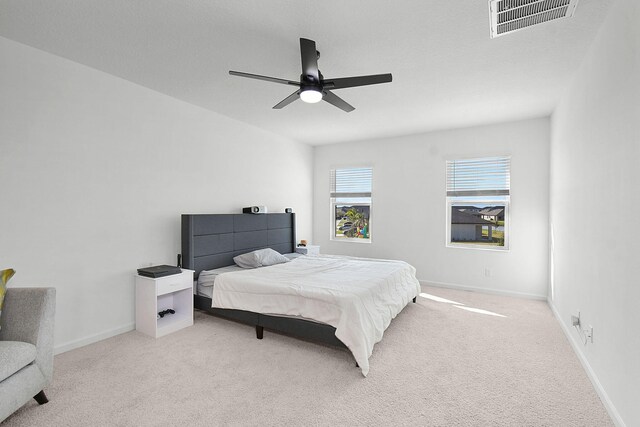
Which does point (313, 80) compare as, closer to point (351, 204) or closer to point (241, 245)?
point (241, 245)

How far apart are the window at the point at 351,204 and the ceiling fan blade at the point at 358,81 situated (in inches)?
145

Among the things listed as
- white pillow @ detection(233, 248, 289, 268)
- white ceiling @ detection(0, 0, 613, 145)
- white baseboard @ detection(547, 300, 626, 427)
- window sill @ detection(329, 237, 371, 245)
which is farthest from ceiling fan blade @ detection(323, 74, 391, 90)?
window sill @ detection(329, 237, 371, 245)

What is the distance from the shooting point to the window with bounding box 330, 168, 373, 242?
243 inches

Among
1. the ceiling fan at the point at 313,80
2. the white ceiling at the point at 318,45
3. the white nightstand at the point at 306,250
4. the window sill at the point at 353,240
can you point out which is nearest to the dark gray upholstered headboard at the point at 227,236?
the white nightstand at the point at 306,250

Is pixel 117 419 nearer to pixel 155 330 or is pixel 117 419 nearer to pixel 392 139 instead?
pixel 155 330

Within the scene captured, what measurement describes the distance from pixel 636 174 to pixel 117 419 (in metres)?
3.48

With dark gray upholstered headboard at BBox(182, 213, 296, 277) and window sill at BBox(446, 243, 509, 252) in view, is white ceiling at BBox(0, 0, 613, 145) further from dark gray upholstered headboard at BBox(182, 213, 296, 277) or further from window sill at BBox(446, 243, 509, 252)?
window sill at BBox(446, 243, 509, 252)

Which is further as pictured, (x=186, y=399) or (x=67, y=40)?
(x=67, y=40)

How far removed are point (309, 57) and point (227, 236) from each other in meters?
2.85

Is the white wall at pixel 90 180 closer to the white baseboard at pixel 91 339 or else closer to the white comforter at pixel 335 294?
the white baseboard at pixel 91 339

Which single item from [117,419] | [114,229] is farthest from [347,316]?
[114,229]

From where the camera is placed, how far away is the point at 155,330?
10.7 ft

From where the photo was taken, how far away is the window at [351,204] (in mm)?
6168

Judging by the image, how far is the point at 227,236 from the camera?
4.40m
